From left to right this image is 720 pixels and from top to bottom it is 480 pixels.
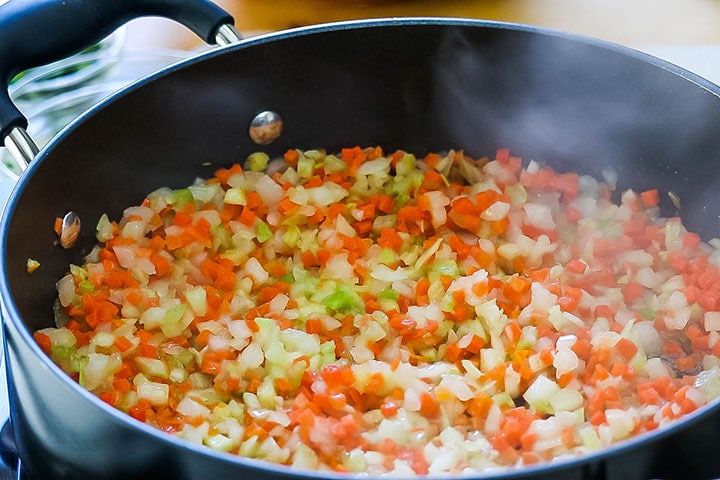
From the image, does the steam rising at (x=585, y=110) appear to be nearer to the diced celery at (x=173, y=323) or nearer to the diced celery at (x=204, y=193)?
the diced celery at (x=204, y=193)

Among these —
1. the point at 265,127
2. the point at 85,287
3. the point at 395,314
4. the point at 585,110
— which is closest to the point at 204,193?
the point at 265,127

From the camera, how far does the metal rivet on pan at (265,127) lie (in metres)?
1.48

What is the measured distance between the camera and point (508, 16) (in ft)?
6.32

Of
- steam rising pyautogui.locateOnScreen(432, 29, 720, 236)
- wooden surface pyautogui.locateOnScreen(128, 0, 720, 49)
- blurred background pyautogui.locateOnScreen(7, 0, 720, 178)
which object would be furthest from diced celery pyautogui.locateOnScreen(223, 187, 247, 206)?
wooden surface pyautogui.locateOnScreen(128, 0, 720, 49)

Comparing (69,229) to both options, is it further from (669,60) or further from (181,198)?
(669,60)

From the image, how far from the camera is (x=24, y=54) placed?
4.03 feet

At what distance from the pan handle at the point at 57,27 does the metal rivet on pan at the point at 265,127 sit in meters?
0.15

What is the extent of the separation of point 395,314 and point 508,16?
2.92 ft

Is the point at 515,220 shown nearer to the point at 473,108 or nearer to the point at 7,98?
the point at 473,108

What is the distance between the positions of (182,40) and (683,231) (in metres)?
1.08

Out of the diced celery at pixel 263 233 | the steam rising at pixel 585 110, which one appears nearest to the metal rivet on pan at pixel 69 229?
the diced celery at pixel 263 233

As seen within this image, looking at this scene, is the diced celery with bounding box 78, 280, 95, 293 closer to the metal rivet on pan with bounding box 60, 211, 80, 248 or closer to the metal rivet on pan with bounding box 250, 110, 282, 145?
the metal rivet on pan with bounding box 60, 211, 80, 248

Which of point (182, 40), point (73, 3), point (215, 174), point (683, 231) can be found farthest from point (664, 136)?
point (182, 40)

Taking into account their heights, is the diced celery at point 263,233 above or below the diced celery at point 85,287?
above
